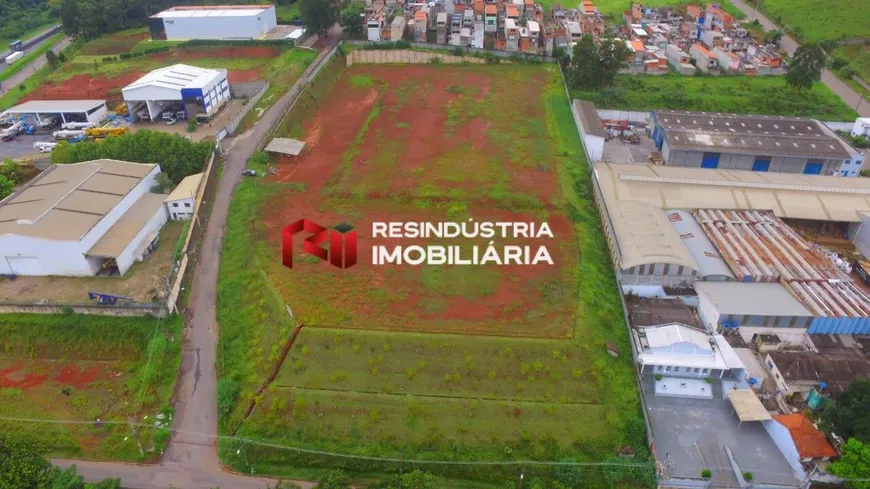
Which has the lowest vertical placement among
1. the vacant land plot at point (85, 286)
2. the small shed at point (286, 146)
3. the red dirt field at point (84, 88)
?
the vacant land plot at point (85, 286)

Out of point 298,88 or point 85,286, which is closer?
point 85,286

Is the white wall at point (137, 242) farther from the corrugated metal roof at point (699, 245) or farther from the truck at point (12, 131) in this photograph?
the corrugated metal roof at point (699, 245)

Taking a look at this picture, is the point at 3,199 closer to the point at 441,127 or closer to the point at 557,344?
the point at 441,127

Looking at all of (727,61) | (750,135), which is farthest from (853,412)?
(727,61)

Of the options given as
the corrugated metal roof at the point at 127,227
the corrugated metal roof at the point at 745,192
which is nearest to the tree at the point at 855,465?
the corrugated metal roof at the point at 745,192

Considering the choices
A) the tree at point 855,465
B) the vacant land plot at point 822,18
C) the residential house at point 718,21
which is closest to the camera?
the tree at point 855,465

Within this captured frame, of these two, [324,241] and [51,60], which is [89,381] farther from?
[51,60]

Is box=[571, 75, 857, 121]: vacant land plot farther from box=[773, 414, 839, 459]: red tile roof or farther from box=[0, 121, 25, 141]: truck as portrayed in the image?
box=[0, 121, 25, 141]: truck
